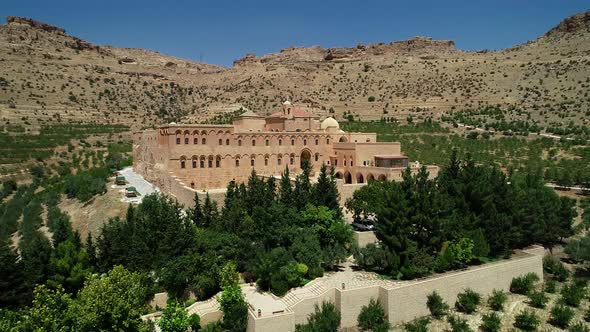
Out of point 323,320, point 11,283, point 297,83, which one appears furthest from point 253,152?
point 297,83

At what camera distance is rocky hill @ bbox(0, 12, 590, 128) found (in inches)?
2446

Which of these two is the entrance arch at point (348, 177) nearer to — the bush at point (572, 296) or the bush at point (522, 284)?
the bush at point (522, 284)

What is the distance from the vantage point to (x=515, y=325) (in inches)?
→ 739

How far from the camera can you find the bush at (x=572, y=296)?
2033 cm

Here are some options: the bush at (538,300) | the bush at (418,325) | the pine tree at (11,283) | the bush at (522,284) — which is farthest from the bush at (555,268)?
the pine tree at (11,283)

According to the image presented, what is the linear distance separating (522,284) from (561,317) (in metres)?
2.67

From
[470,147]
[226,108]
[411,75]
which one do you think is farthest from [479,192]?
[411,75]

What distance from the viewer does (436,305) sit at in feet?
61.4

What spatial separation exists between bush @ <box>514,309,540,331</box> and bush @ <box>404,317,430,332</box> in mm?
4254

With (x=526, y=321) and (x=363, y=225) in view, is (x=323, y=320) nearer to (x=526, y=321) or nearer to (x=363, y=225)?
(x=526, y=321)

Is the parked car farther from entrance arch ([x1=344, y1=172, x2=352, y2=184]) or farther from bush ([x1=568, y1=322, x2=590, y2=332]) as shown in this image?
bush ([x1=568, y1=322, x2=590, y2=332])

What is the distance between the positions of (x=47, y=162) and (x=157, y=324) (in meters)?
40.2

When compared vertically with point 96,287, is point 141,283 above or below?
below

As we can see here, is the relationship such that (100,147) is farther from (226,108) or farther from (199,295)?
(199,295)
